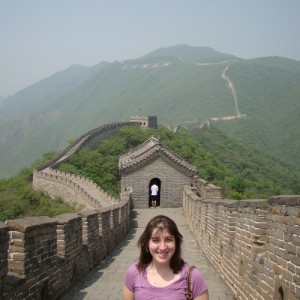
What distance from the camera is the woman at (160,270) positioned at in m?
3.28

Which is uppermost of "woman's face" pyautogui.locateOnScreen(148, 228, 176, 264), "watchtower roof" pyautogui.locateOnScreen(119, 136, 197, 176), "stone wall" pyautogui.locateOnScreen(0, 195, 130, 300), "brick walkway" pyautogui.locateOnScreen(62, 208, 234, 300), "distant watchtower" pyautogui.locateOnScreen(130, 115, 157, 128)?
"distant watchtower" pyautogui.locateOnScreen(130, 115, 157, 128)

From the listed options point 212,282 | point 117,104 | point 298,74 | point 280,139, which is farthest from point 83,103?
point 212,282

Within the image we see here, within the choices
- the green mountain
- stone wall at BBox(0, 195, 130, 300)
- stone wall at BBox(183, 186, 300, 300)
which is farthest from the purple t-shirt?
the green mountain

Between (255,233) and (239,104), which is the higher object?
(239,104)

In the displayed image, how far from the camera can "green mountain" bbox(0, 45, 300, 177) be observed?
270 ft

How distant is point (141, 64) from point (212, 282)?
167825 mm

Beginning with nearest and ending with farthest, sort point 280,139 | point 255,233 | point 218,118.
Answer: point 255,233
point 280,139
point 218,118

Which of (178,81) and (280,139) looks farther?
(178,81)

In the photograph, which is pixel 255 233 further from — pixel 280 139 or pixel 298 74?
pixel 298 74

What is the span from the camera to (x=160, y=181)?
25.9 meters

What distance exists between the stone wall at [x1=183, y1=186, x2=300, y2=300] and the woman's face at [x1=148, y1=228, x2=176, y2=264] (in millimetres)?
1267

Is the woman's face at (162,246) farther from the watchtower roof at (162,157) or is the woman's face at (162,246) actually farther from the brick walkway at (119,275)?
the watchtower roof at (162,157)

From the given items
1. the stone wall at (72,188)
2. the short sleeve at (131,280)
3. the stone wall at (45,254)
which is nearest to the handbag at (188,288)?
the short sleeve at (131,280)

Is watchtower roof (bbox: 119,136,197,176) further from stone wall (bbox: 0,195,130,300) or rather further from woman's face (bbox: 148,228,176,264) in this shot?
woman's face (bbox: 148,228,176,264)
